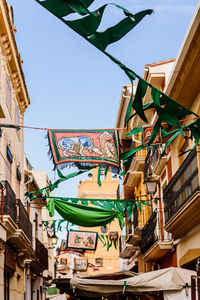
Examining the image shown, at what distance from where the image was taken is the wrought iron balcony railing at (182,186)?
1182 cm

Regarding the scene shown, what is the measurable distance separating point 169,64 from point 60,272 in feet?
144

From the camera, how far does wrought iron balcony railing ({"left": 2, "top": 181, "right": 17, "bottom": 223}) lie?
1499 cm

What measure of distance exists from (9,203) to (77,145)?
4.57 m

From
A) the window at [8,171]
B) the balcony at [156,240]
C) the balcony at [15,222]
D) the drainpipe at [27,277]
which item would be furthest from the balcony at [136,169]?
the drainpipe at [27,277]

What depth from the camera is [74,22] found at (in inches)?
191

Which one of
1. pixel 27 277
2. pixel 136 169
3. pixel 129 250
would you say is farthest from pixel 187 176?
pixel 129 250

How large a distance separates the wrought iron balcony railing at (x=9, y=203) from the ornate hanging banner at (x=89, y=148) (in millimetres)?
3900

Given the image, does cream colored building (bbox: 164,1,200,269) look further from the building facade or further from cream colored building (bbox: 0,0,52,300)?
cream colored building (bbox: 0,0,52,300)

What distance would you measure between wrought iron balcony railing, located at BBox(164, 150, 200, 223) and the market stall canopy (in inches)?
84.2

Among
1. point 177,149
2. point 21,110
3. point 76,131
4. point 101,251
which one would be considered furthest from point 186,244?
point 101,251

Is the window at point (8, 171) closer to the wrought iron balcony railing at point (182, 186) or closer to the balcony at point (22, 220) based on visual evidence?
the balcony at point (22, 220)

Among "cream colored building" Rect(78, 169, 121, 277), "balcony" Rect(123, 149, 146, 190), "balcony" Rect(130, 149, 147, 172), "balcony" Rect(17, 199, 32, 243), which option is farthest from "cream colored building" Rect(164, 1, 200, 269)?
"cream colored building" Rect(78, 169, 121, 277)

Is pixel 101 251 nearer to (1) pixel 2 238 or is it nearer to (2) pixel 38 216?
(2) pixel 38 216

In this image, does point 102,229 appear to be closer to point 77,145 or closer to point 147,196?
point 147,196
